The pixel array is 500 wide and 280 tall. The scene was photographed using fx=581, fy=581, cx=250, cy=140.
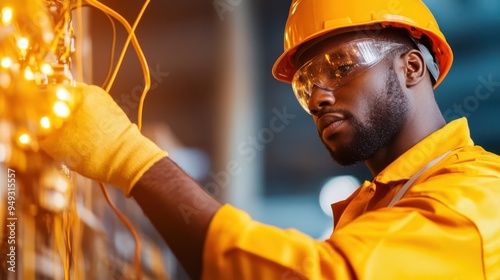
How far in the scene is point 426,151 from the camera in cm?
169

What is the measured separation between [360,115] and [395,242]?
66 cm

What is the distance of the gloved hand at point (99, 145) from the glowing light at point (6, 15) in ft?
0.74

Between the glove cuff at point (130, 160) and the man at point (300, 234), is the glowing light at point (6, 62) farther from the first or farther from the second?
the glove cuff at point (130, 160)

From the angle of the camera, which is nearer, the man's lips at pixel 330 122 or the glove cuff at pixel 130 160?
the glove cuff at pixel 130 160

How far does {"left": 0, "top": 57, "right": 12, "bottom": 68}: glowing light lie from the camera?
4.19 ft

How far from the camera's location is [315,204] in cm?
582

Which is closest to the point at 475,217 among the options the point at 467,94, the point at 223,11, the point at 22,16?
the point at 22,16

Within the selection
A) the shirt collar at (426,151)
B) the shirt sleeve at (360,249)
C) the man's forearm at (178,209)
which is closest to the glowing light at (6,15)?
the man's forearm at (178,209)

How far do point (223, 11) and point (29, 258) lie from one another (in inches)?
128

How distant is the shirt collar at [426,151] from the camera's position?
166 centimetres

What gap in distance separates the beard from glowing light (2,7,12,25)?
0.94 meters

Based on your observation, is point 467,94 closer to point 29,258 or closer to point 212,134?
point 212,134

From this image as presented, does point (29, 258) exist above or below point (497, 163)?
below

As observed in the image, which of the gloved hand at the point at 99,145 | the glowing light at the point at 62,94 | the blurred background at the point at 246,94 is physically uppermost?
the glowing light at the point at 62,94
